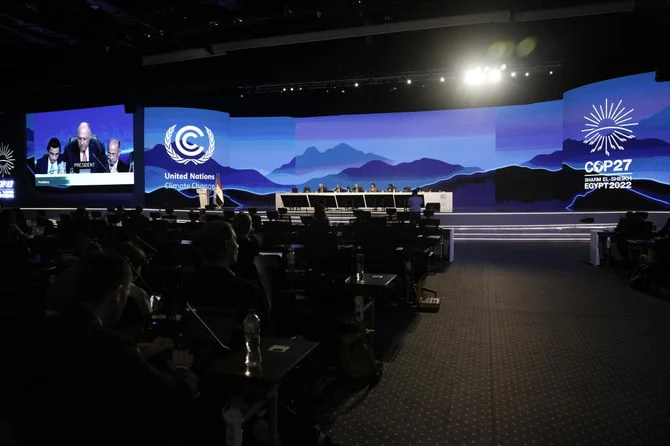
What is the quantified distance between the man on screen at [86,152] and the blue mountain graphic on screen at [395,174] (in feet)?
26.1

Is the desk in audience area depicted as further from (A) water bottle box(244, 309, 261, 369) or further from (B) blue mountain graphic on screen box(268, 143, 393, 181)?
(A) water bottle box(244, 309, 261, 369)

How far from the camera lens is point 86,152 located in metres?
17.9

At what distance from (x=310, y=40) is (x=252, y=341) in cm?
1177

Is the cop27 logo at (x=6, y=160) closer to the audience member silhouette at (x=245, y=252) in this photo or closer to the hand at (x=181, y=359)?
the audience member silhouette at (x=245, y=252)

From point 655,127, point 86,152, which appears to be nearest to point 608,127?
point 655,127

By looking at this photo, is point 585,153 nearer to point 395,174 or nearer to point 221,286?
point 395,174

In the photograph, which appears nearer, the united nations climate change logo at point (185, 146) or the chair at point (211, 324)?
the chair at point (211, 324)

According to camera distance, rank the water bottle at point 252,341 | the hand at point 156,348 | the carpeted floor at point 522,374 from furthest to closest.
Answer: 1. the carpeted floor at point 522,374
2. the water bottle at point 252,341
3. the hand at point 156,348

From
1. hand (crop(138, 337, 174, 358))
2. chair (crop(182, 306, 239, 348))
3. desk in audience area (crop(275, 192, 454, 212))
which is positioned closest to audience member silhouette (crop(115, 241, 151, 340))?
chair (crop(182, 306, 239, 348))

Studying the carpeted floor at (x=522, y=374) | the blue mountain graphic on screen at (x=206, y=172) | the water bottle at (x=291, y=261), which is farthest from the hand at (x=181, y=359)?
the blue mountain graphic on screen at (x=206, y=172)

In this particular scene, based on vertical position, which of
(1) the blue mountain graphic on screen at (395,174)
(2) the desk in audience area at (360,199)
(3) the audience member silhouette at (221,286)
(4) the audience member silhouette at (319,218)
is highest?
(1) the blue mountain graphic on screen at (395,174)

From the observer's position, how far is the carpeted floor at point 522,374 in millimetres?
2832

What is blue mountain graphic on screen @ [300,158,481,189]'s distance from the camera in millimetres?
18422

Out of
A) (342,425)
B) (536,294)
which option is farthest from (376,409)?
(536,294)
